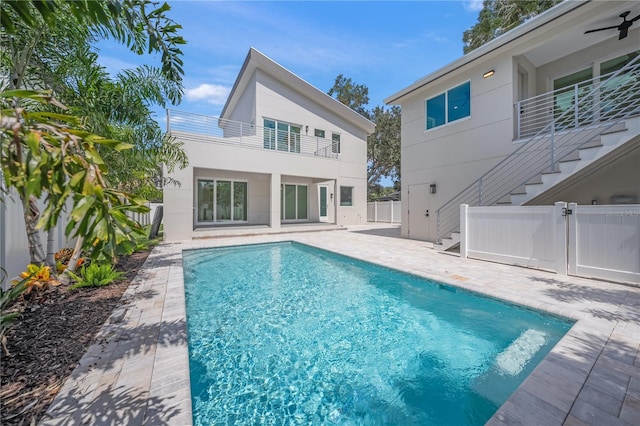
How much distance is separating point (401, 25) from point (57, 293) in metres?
12.9

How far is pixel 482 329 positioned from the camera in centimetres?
411

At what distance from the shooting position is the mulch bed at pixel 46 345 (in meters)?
2.16

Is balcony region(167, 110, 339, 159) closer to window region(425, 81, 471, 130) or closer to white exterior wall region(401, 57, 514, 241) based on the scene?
white exterior wall region(401, 57, 514, 241)

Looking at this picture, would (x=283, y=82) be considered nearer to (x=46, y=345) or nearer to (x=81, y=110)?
(x=81, y=110)

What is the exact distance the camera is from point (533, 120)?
8539mm

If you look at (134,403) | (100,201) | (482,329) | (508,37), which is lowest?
(482,329)

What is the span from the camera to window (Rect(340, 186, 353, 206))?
18656 mm

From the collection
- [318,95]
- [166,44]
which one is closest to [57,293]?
[166,44]

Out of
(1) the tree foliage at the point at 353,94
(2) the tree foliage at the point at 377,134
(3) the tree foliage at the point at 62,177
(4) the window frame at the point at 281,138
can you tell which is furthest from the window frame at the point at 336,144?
(3) the tree foliage at the point at 62,177

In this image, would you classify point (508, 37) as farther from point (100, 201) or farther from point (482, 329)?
point (100, 201)

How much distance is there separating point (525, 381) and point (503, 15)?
18.9 meters

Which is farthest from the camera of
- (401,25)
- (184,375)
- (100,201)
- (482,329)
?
(401,25)

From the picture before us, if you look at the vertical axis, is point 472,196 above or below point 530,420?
above

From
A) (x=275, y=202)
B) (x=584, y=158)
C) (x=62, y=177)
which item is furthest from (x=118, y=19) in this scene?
(x=275, y=202)
